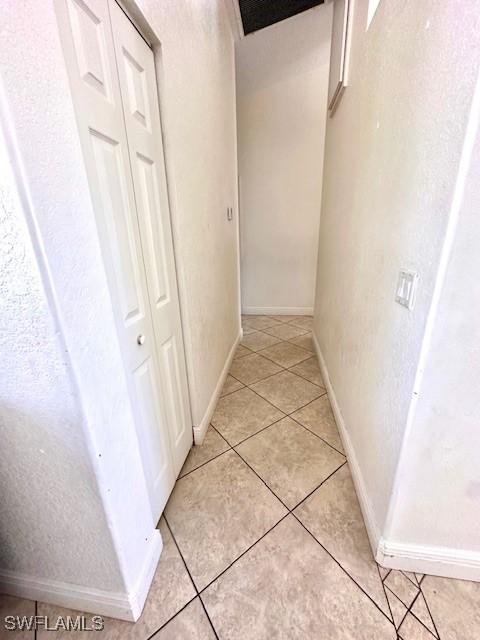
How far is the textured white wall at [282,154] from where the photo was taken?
301 centimetres

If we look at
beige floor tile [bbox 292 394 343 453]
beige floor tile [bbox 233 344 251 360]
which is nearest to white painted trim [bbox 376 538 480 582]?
beige floor tile [bbox 292 394 343 453]

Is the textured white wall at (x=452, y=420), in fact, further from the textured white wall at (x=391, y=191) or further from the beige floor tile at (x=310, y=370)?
the beige floor tile at (x=310, y=370)

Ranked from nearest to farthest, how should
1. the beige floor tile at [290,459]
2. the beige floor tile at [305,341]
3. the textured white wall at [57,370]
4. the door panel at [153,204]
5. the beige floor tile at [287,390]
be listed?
1. the textured white wall at [57,370]
2. the door panel at [153,204]
3. the beige floor tile at [290,459]
4. the beige floor tile at [287,390]
5. the beige floor tile at [305,341]

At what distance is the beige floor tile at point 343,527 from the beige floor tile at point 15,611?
41.1 inches

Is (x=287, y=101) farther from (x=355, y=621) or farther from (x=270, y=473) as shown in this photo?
(x=355, y=621)

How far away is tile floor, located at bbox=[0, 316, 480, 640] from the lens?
89 cm

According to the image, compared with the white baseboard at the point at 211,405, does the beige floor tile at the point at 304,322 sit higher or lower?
lower

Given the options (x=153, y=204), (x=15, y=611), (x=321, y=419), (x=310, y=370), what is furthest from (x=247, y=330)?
(x=15, y=611)

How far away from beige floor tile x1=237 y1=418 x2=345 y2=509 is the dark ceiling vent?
129 inches

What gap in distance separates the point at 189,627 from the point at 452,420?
3.57 ft

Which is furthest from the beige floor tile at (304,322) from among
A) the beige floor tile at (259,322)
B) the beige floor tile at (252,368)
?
the beige floor tile at (252,368)

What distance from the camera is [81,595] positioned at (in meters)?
0.91

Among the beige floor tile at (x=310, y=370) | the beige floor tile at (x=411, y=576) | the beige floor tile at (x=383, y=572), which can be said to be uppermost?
the beige floor tile at (x=383, y=572)

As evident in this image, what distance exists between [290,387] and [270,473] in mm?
855
